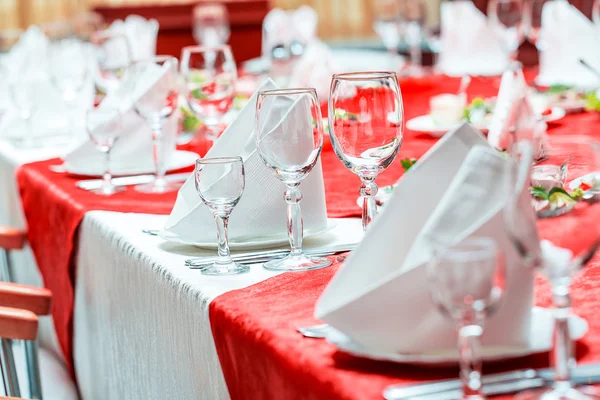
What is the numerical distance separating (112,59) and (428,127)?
0.93 m

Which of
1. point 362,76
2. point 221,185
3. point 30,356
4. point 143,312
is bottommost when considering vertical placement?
point 30,356

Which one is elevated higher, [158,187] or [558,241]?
[558,241]

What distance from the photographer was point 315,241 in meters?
1.20

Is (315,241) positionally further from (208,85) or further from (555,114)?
(555,114)

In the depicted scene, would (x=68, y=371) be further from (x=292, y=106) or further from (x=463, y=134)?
(x=463, y=134)

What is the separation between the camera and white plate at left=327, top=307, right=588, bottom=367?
27.6 inches

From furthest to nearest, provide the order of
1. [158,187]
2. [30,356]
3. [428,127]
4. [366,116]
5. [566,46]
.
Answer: [566,46]
[428,127]
[158,187]
[30,356]
[366,116]

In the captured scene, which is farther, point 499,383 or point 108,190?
point 108,190

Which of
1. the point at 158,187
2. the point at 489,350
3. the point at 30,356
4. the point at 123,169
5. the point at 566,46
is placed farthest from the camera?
the point at 566,46

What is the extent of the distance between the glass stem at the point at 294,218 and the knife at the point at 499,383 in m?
0.42

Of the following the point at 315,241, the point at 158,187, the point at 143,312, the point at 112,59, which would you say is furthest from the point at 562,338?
the point at 112,59

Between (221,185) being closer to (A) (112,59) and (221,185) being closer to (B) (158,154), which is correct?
(B) (158,154)

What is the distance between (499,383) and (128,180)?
46.9 inches

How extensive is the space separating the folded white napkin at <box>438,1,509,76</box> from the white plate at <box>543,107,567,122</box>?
1.32 m
